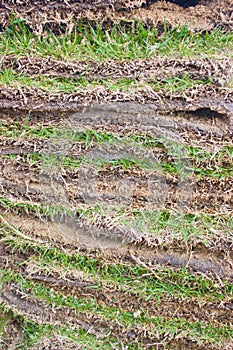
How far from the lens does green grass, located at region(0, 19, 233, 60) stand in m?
1.22

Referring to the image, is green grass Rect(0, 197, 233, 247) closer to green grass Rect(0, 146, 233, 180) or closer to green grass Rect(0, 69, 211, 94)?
green grass Rect(0, 146, 233, 180)

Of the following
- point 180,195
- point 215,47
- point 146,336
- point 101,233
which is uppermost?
point 215,47

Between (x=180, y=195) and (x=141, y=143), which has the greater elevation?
(x=141, y=143)

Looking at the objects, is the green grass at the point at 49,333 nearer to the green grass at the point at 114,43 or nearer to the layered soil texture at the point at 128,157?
the layered soil texture at the point at 128,157

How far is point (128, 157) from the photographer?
1.24 m

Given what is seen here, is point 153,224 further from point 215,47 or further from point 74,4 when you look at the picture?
point 74,4

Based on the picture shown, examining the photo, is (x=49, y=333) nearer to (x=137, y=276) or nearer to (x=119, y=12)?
(x=137, y=276)

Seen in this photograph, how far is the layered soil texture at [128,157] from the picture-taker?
119 centimetres

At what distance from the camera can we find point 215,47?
122 centimetres

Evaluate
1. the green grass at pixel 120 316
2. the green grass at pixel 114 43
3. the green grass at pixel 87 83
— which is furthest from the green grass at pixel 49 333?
the green grass at pixel 114 43

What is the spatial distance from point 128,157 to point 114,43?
1.22ft

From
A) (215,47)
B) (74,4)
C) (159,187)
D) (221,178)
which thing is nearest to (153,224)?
(159,187)

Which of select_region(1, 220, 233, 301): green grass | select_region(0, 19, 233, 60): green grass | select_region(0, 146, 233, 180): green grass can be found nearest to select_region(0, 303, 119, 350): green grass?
select_region(1, 220, 233, 301): green grass

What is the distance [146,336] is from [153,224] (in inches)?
16.5
